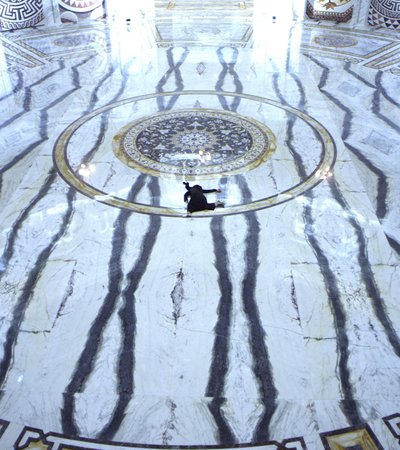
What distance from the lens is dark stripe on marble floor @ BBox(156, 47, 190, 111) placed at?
5.41m

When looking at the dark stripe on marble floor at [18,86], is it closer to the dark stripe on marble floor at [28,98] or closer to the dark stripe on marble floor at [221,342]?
the dark stripe on marble floor at [28,98]

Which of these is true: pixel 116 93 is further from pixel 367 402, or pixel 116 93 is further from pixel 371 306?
pixel 367 402

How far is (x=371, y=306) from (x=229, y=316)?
854 millimetres

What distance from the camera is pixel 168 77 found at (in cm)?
630

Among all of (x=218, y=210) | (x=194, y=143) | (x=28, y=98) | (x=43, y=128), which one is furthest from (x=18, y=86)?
(x=218, y=210)

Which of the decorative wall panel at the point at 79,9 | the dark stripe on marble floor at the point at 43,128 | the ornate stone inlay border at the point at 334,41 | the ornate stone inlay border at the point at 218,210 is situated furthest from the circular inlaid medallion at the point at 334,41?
the decorative wall panel at the point at 79,9

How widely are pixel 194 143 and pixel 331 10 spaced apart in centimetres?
601

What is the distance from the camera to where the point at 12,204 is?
3752 mm

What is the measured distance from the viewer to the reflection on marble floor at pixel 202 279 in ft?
7.41

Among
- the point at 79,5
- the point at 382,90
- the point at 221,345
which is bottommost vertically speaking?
the point at 221,345

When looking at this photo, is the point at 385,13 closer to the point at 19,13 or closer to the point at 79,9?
the point at 79,9

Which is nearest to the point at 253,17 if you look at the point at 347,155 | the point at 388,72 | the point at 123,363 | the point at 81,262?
the point at 388,72

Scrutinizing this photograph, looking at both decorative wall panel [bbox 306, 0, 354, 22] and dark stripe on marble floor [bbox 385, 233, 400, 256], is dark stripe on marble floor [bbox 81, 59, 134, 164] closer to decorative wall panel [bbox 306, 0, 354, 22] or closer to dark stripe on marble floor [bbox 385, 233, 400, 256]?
dark stripe on marble floor [bbox 385, 233, 400, 256]

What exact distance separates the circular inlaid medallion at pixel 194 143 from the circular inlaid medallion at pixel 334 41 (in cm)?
356
